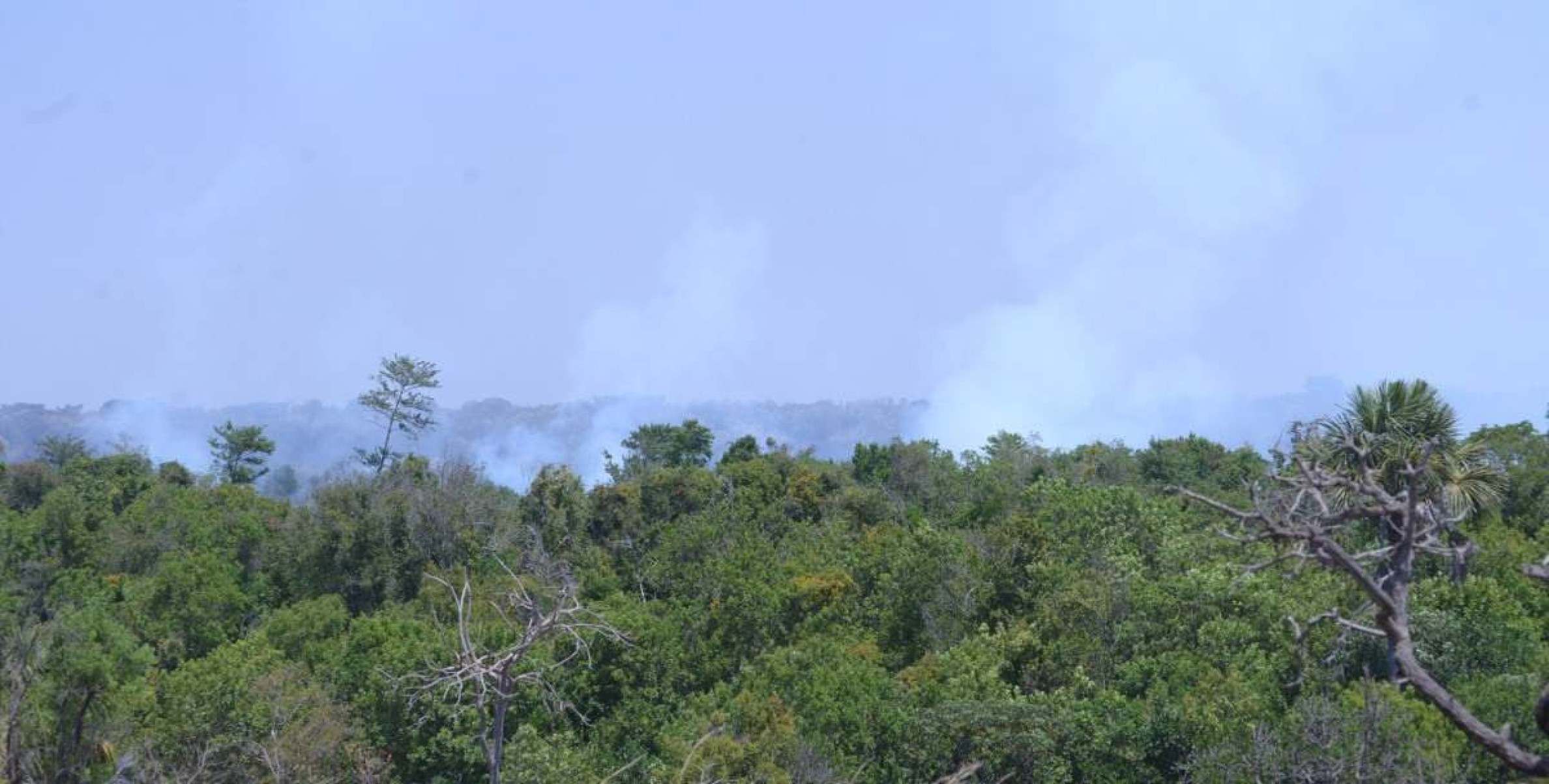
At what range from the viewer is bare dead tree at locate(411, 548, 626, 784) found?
10867mm

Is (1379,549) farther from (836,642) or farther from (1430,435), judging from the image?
(836,642)

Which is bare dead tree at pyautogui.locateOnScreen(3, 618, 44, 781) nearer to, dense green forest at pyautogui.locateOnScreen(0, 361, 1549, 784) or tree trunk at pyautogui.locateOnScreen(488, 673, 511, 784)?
dense green forest at pyautogui.locateOnScreen(0, 361, 1549, 784)

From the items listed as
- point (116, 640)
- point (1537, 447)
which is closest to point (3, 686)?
point (116, 640)

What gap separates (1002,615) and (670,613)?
25.5ft

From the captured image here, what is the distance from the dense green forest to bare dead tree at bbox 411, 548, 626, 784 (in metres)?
0.13

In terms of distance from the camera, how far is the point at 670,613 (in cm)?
3250

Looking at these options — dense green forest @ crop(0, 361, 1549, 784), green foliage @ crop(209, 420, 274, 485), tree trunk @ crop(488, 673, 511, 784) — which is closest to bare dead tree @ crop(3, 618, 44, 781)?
dense green forest @ crop(0, 361, 1549, 784)

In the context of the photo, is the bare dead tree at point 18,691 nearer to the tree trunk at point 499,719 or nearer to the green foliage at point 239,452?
the tree trunk at point 499,719

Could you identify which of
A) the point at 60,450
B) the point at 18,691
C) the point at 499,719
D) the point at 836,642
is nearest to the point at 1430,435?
the point at 836,642

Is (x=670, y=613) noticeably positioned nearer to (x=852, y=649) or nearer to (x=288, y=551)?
(x=852, y=649)

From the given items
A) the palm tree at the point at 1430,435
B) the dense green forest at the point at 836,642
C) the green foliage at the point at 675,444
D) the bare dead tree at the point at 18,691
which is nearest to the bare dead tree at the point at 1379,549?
the dense green forest at the point at 836,642

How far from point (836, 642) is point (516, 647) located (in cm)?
1987

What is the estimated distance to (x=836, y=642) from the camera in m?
29.6

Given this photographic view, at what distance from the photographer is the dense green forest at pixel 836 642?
17.5m
